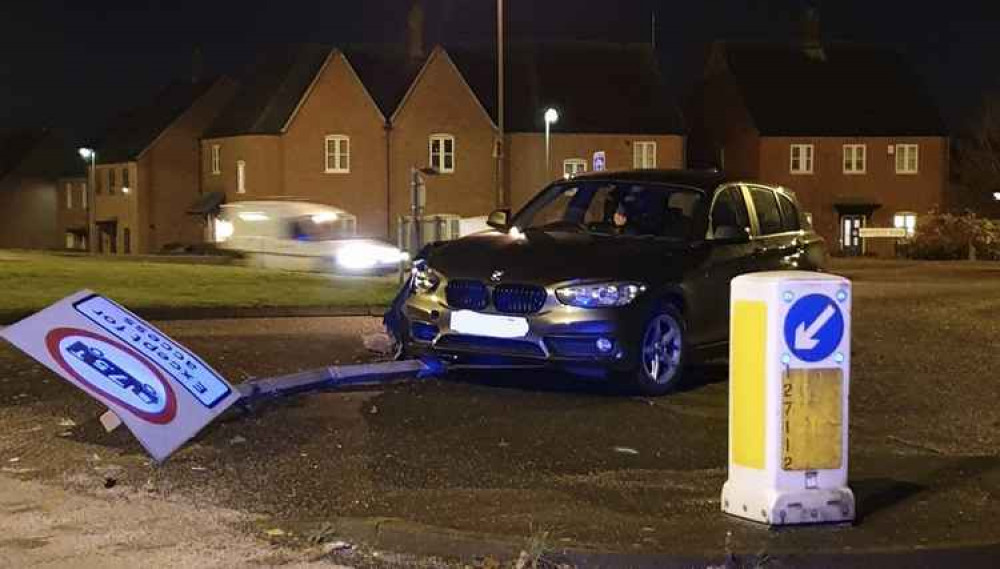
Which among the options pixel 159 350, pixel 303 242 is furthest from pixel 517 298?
pixel 303 242

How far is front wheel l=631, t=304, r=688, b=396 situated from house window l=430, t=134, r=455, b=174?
41931 millimetres

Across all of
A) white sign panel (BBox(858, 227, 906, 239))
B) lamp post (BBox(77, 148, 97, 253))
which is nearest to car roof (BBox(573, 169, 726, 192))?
white sign panel (BBox(858, 227, 906, 239))

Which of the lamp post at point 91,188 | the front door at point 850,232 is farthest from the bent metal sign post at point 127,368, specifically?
the lamp post at point 91,188

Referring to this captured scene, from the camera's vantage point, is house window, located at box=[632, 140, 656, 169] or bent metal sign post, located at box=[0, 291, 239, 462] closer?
bent metal sign post, located at box=[0, 291, 239, 462]

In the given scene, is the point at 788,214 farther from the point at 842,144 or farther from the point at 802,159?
the point at 842,144

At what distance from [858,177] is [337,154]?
22.4 meters

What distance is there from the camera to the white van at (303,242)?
108 ft

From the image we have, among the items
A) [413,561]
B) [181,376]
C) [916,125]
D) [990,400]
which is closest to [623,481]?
[413,561]

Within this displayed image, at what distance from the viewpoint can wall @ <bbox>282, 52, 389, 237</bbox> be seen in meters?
50.8

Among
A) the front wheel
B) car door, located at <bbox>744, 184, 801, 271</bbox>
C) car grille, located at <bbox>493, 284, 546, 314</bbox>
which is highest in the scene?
car door, located at <bbox>744, 184, 801, 271</bbox>

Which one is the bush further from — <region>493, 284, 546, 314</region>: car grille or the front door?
<region>493, 284, 546, 314</region>: car grille

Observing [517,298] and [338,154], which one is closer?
[517,298]

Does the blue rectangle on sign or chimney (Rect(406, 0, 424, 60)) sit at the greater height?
chimney (Rect(406, 0, 424, 60))

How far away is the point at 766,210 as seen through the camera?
11.7 m
